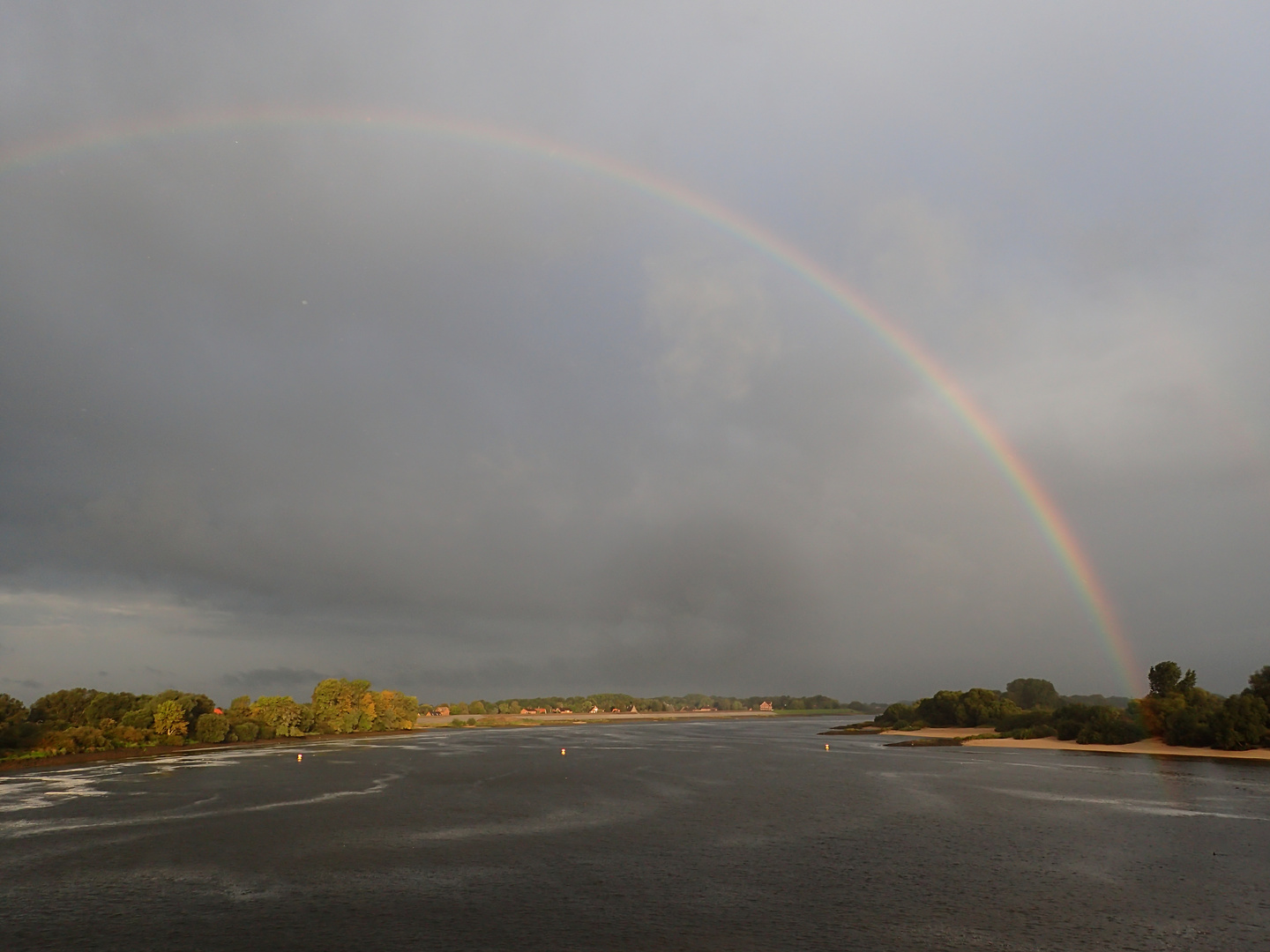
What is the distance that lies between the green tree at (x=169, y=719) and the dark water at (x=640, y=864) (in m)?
59.8

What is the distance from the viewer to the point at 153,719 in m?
126

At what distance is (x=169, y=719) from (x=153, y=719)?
291cm

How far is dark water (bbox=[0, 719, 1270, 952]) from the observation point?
24.8 meters

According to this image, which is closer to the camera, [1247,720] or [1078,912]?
[1078,912]

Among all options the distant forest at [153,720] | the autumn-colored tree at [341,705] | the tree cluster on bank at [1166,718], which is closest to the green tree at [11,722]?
the distant forest at [153,720]

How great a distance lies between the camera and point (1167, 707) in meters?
106

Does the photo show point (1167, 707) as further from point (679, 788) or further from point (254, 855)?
point (254, 855)

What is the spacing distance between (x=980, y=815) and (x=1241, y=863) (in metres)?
16.8

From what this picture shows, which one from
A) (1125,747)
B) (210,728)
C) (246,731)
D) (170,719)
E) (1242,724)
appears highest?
(170,719)

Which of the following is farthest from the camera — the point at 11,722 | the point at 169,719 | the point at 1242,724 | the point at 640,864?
the point at 169,719

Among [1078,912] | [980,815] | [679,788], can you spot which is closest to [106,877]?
[1078,912]

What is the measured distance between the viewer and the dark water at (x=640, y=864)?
977 inches

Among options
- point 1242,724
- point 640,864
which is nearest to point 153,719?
point 640,864

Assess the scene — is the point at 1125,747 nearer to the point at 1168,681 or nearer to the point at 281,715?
the point at 1168,681
